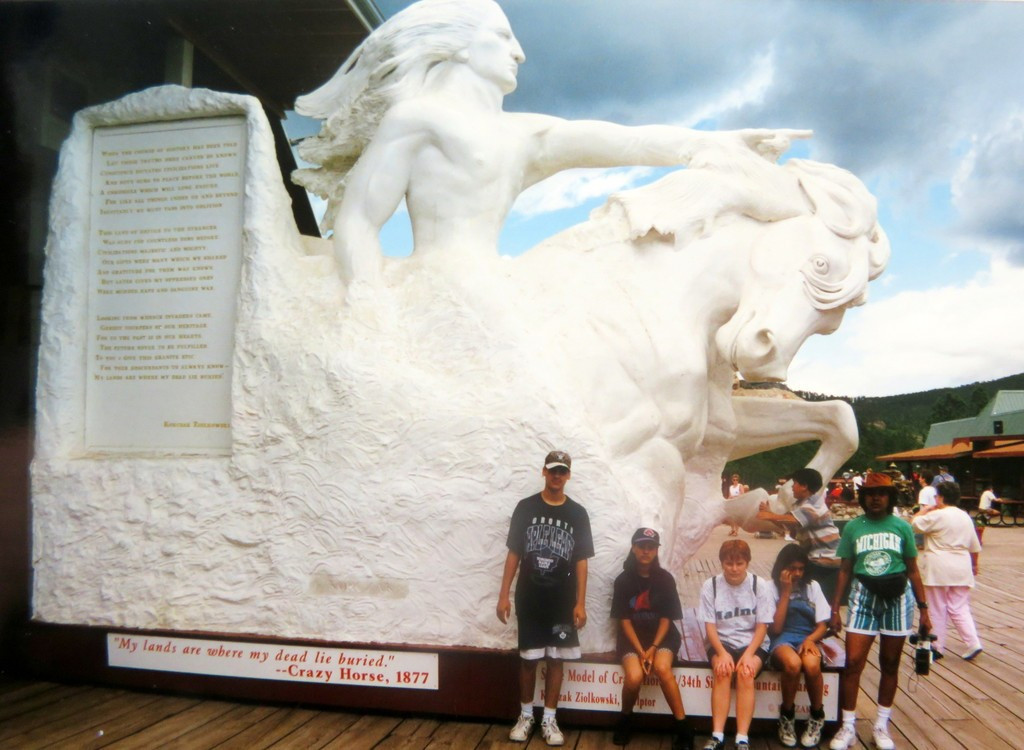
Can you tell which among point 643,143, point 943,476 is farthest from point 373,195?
point 943,476

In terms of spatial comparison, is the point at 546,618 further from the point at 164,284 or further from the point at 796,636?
the point at 164,284

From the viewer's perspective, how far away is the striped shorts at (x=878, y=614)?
2781 mm

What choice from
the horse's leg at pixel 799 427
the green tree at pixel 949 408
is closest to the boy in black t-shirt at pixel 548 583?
the horse's leg at pixel 799 427

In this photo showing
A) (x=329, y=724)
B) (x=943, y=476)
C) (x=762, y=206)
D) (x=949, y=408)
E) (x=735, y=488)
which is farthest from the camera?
(x=735, y=488)

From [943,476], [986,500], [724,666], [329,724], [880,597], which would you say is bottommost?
[329,724]

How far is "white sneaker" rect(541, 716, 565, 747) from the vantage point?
2799 millimetres

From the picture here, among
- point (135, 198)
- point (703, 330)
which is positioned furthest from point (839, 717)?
point (135, 198)

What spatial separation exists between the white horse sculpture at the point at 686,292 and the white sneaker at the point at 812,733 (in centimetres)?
85

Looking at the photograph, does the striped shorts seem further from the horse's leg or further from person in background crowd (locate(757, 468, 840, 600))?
the horse's leg

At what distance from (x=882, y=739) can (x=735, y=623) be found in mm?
626

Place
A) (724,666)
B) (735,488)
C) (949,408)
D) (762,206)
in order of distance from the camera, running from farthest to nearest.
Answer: (735,488) → (949,408) → (762,206) → (724,666)

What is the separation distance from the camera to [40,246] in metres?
3.88

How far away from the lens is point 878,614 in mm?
2793

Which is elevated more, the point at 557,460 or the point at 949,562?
the point at 557,460
